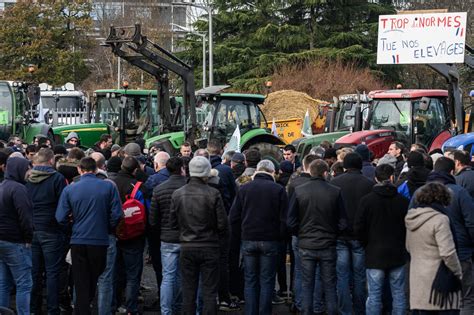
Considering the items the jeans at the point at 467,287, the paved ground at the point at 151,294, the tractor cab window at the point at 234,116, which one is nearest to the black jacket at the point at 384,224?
the jeans at the point at 467,287

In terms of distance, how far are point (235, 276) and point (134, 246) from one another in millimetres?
1889

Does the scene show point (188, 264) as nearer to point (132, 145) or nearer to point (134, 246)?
point (134, 246)

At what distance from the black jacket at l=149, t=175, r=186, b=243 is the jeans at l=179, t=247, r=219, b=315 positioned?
0.56m

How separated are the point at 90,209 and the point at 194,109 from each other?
1157 centimetres

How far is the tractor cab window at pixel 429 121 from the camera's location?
68.3 ft

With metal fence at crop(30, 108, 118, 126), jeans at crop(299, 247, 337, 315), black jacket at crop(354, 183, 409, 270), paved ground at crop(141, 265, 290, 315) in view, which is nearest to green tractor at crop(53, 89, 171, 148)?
metal fence at crop(30, 108, 118, 126)

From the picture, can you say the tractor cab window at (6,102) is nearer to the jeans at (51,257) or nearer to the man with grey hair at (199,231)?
the jeans at (51,257)

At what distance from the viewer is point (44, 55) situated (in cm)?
4991

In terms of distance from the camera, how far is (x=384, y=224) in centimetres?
978

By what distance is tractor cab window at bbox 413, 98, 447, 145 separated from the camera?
20.8 m

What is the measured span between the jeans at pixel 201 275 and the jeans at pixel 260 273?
2.39 ft

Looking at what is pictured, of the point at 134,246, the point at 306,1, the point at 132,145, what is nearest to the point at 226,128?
the point at 132,145

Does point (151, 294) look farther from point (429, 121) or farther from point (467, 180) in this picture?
point (429, 121)

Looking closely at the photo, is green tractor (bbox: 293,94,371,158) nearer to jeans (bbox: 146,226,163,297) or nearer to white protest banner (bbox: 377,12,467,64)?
white protest banner (bbox: 377,12,467,64)
